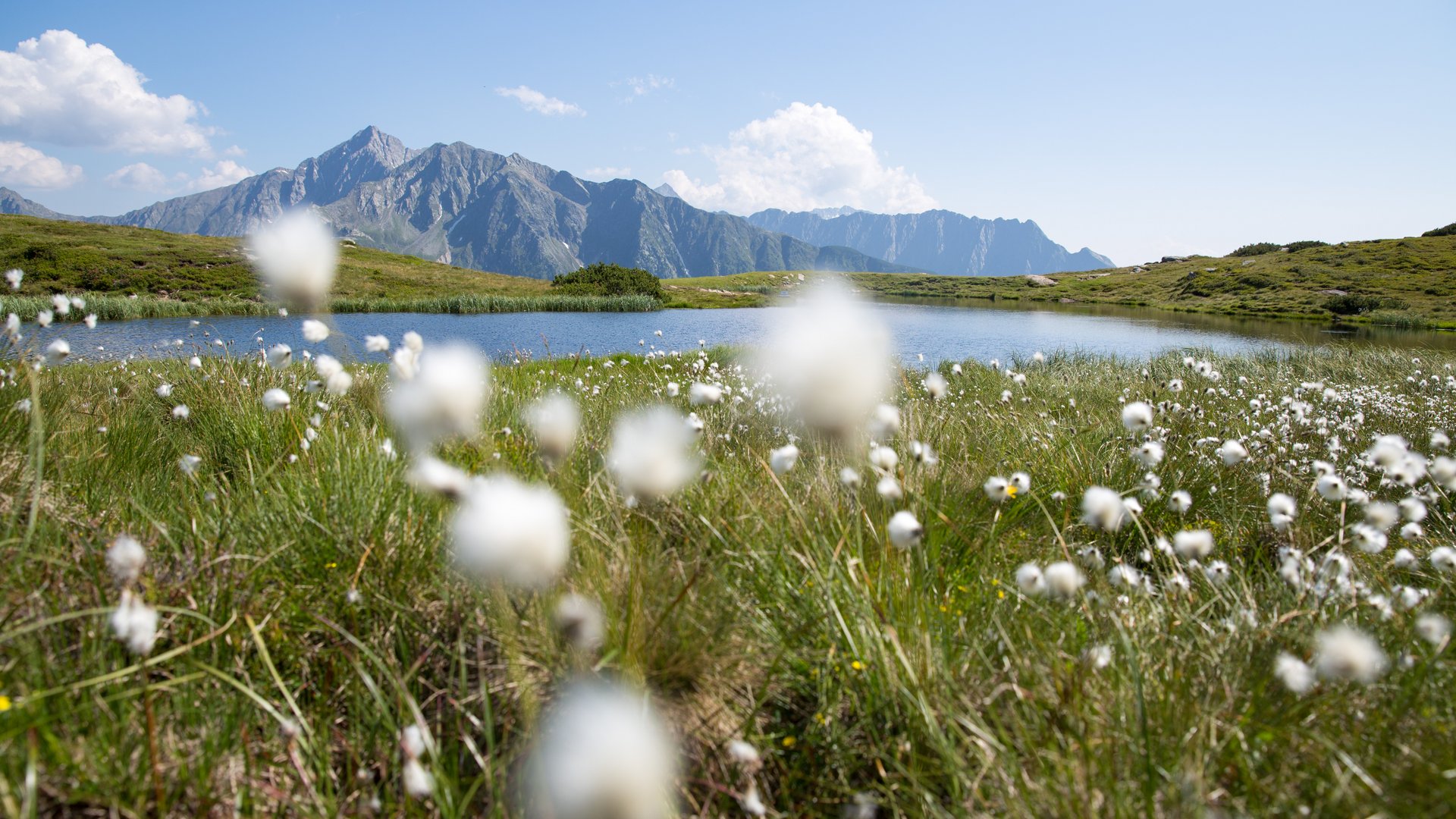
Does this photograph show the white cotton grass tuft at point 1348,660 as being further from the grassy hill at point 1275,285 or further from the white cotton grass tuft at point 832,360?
the grassy hill at point 1275,285

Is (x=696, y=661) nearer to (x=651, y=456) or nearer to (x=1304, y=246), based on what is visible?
(x=651, y=456)

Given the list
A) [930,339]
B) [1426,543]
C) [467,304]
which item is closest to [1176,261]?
[930,339]

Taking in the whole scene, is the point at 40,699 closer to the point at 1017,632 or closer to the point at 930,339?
the point at 1017,632

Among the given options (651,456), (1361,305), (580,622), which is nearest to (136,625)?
(580,622)

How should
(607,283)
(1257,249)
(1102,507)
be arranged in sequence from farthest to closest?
(1257,249), (607,283), (1102,507)

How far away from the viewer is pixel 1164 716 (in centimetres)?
158

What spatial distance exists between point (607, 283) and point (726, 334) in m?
44.9

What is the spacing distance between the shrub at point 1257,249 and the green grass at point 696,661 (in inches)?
4963

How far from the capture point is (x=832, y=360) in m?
2.54

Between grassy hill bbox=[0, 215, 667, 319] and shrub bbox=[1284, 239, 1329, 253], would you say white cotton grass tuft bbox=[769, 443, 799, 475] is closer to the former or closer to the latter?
grassy hill bbox=[0, 215, 667, 319]

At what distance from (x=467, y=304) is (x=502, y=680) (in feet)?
146

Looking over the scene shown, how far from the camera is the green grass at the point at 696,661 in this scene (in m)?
1.43

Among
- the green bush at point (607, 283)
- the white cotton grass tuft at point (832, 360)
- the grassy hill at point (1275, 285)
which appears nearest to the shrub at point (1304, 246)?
the grassy hill at point (1275, 285)

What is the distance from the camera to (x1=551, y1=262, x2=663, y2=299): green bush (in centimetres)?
6544
